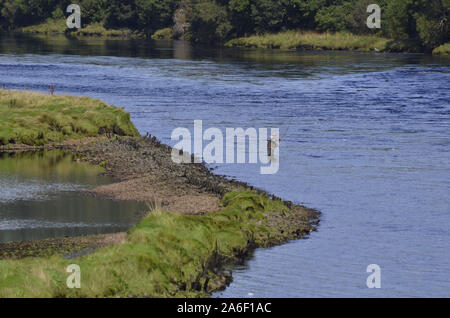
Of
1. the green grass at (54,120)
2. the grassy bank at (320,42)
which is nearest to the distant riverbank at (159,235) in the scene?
the green grass at (54,120)

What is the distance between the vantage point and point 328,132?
5375 cm

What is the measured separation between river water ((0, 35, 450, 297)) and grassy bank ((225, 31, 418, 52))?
898 cm

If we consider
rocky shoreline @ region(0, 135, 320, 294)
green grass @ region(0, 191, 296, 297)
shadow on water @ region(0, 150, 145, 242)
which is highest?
green grass @ region(0, 191, 296, 297)

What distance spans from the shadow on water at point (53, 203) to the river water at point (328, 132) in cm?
679

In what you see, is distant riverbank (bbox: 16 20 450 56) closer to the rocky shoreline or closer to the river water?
the river water

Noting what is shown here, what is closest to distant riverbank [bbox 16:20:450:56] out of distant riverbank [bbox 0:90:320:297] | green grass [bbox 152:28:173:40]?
green grass [bbox 152:28:173:40]

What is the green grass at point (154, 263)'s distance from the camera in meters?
20.7

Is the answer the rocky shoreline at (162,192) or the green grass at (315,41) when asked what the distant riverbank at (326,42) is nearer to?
the green grass at (315,41)

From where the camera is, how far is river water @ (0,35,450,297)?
2539 cm

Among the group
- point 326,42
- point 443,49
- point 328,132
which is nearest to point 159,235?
point 328,132
